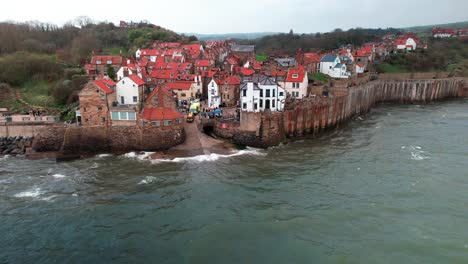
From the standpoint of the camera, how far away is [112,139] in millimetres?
39000

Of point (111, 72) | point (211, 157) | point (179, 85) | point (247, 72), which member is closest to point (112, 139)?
point (211, 157)

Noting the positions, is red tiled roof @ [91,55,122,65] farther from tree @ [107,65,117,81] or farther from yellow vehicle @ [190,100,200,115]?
yellow vehicle @ [190,100,200,115]

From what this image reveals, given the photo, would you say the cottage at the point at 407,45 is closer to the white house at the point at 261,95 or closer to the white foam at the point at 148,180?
the white house at the point at 261,95

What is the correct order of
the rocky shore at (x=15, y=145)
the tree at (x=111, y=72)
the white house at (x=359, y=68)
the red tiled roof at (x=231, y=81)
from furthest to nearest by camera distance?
the white house at (x=359, y=68) → the tree at (x=111, y=72) → the red tiled roof at (x=231, y=81) → the rocky shore at (x=15, y=145)

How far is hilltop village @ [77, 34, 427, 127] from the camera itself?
3934 cm

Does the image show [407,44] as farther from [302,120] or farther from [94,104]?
[94,104]

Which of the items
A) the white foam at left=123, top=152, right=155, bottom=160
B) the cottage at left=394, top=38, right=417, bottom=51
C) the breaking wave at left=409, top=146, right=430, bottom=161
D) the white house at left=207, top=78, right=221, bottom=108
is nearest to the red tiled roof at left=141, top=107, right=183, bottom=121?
the white foam at left=123, top=152, right=155, bottom=160

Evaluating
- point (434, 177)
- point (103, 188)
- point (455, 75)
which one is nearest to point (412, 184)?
point (434, 177)

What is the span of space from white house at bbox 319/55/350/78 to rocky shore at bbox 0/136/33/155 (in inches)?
2113

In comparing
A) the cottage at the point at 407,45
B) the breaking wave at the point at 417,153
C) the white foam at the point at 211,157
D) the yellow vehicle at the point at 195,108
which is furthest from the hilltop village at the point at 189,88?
the cottage at the point at 407,45

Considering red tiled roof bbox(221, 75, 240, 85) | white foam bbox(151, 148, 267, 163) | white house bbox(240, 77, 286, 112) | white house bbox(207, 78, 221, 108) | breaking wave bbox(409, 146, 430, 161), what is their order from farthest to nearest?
red tiled roof bbox(221, 75, 240, 85) → white house bbox(207, 78, 221, 108) → white house bbox(240, 77, 286, 112) → breaking wave bbox(409, 146, 430, 161) → white foam bbox(151, 148, 267, 163)

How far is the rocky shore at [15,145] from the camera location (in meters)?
40.0

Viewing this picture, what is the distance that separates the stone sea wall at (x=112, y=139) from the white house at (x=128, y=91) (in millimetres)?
5319

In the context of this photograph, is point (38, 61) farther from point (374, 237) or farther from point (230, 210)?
point (374, 237)
